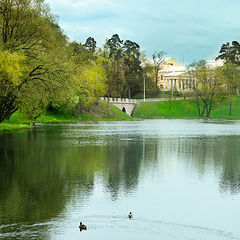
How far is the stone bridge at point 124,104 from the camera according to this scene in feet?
393

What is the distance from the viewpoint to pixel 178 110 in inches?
5418

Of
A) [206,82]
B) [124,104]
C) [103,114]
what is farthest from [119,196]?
[206,82]

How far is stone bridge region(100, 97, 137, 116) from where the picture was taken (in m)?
120

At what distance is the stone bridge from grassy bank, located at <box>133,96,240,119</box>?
2.07m

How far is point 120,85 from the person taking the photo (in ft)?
443

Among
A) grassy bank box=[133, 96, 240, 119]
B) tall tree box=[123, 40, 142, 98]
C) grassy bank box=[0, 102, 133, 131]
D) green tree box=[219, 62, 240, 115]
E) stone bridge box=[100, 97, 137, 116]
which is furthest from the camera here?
tall tree box=[123, 40, 142, 98]

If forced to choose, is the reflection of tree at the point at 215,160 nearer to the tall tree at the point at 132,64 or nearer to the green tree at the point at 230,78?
the green tree at the point at 230,78

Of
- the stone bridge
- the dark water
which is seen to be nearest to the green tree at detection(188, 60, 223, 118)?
the stone bridge

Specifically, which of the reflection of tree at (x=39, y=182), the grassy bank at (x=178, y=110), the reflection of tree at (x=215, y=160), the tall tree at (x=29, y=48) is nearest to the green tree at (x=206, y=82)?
the grassy bank at (x=178, y=110)

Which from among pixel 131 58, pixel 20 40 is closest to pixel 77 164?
pixel 20 40

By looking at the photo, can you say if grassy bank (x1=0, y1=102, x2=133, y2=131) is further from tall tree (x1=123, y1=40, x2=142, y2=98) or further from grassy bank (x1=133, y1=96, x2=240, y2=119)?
tall tree (x1=123, y1=40, x2=142, y2=98)

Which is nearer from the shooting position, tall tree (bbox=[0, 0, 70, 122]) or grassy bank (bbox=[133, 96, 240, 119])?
tall tree (bbox=[0, 0, 70, 122])

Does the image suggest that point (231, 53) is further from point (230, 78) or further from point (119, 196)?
point (119, 196)

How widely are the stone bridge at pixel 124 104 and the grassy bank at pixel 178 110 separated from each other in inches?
81.4
